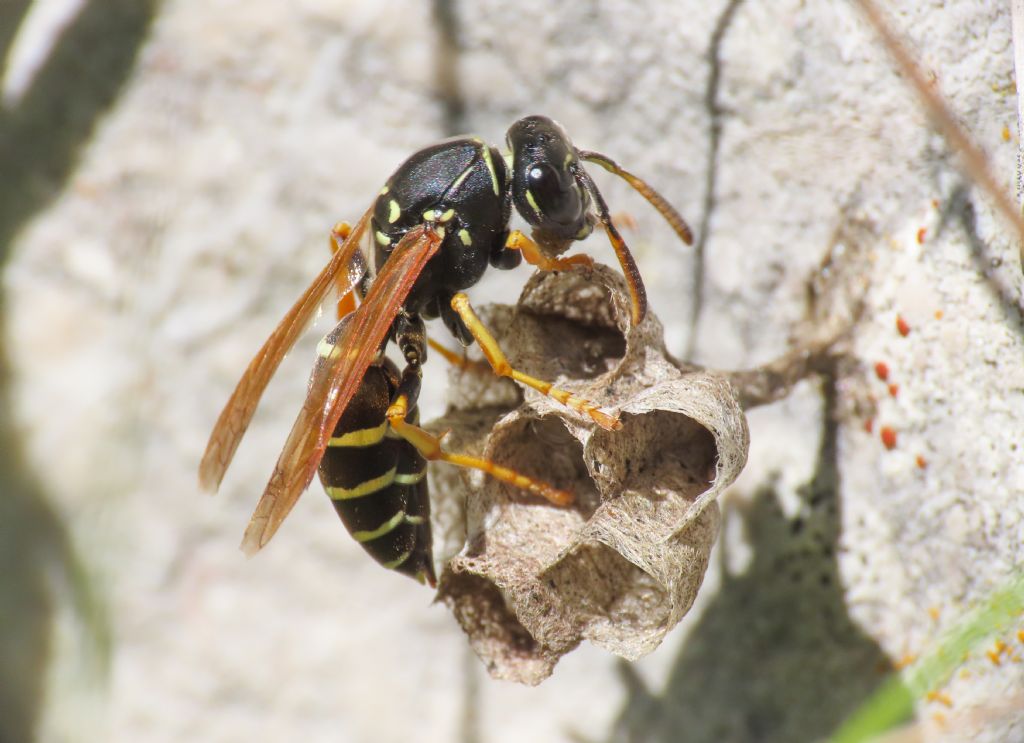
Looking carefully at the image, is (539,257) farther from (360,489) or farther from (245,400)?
(245,400)

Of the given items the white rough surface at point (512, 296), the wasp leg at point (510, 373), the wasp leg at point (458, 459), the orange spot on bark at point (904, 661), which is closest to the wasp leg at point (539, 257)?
the wasp leg at point (510, 373)

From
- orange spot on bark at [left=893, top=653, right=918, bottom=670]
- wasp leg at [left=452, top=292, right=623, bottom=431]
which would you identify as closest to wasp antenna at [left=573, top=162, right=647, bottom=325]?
wasp leg at [left=452, top=292, right=623, bottom=431]

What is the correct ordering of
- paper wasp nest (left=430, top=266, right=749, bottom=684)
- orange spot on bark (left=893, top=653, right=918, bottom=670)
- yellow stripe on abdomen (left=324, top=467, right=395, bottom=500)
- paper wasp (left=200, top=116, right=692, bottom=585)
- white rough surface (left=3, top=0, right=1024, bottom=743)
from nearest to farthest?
1. paper wasp nest (left=430, top=266, right=749, bottom=684)
2. paper wasp (left=200, top=116, right=692, bottom=585)
3. yellow stripe on abdomen (left=324, top=467, right=395, bottom=500)
4. white rough surface (left=3, top=0, right=1024, bottom=743)
5. orange spot on bark (left=893, top=653, right=918, bottom=670)

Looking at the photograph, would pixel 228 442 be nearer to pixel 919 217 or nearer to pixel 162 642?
pixel 162 642

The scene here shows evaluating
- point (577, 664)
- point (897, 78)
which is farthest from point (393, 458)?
point (897, 78)

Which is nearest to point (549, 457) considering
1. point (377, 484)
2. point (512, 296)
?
point (377, 484)

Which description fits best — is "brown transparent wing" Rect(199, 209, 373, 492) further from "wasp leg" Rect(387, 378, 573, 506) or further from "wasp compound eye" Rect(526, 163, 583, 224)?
"wasp compound eye" Rect(526, 163, 583, 224)

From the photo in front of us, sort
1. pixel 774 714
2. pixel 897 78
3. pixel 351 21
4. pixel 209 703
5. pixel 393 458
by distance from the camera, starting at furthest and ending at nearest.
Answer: pixel 209 703 < pixel 351 21 < pixel 774 714 < pixel 897 78 < pixel 393 458
